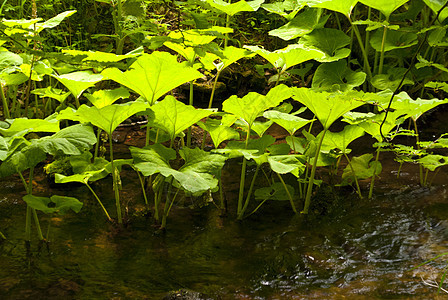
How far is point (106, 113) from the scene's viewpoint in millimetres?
1831

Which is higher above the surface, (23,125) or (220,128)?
(23,125)

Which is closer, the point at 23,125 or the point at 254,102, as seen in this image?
the point at 23,125

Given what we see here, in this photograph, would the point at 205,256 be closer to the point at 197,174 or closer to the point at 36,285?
the point at 197,174

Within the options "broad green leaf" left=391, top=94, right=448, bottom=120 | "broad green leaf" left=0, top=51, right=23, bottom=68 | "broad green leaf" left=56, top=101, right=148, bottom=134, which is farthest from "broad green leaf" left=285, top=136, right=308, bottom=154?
"broad green leaf" left=0, top=51, right=23, bottom=68

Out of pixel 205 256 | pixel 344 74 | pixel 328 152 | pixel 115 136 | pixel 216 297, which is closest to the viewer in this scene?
pixel 216 297

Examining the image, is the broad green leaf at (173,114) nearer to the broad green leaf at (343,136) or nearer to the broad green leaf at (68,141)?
the broad green leaf at (68,141)

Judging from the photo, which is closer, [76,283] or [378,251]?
[76,283]

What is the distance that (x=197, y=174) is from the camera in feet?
5.74

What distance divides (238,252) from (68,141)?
2.96 feet

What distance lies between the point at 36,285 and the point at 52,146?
0.54 m

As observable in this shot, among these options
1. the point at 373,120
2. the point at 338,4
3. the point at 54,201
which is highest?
the point at 338,4

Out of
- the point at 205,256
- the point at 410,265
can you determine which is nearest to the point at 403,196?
the point at 410,265

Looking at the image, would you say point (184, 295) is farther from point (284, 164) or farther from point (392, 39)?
point (392, 39)

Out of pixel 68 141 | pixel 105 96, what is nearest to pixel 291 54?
pixel 105 96
